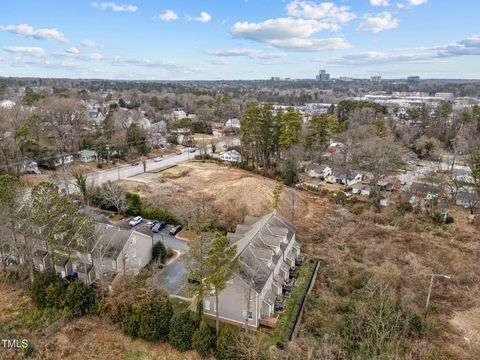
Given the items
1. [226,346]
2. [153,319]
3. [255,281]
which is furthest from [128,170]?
[226,346]

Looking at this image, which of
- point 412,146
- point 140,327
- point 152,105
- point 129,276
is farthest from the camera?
point 152,105

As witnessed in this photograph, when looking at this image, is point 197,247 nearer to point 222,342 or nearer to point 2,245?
point 222,342

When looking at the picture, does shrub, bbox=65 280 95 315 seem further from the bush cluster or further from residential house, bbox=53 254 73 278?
residential house, bbox=53 254 73 278

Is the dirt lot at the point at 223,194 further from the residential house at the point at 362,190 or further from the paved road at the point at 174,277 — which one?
the residential house at the point at 362,190

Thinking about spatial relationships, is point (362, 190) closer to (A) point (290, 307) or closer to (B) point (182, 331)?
(A) point (290, 307)

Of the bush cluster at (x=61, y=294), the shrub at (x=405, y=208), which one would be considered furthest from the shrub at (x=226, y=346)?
the shrub at (x=405, y=208)

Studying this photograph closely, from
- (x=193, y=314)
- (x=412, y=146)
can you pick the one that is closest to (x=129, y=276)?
(x=193, y=314)

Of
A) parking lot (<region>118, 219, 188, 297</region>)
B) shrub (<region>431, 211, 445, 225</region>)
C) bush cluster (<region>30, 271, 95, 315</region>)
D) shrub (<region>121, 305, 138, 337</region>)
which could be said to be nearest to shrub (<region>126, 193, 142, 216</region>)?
parking lot (<region>118, 219, 188, 297</region>)
